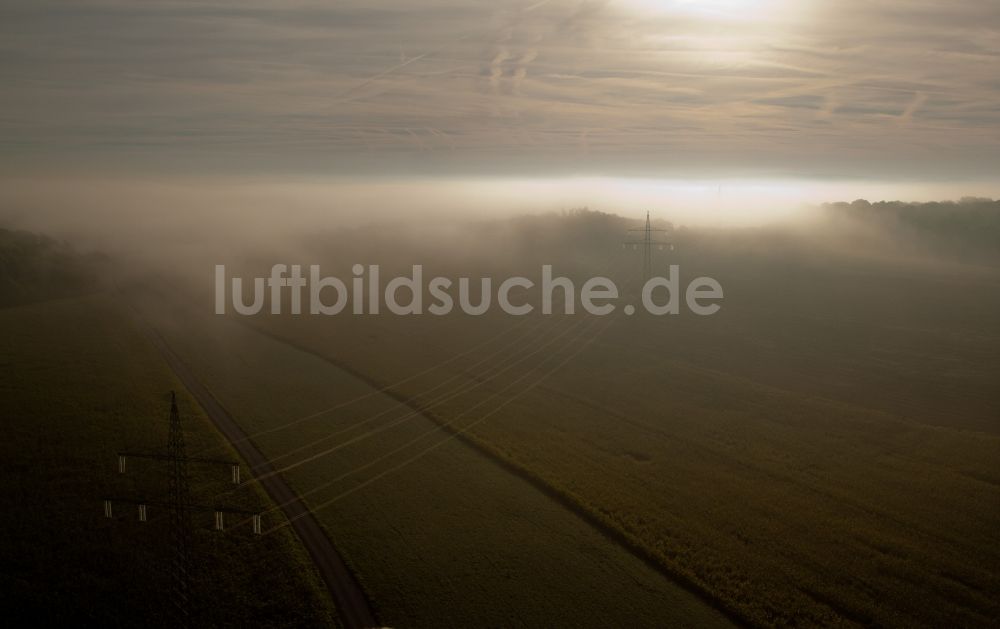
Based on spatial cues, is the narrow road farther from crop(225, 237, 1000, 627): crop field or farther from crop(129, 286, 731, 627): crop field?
crop(225, 237, 1000, 627): crop field

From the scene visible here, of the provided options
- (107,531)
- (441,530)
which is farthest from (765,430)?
(107,531)

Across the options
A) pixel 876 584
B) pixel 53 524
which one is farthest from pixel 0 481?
pixel 876 584

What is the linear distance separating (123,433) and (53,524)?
45.9ft

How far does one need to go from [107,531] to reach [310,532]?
1069 cm

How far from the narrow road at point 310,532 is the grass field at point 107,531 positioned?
0.69 meters

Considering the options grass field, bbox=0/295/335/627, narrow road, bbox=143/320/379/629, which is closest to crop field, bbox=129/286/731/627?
narrow road, bbox=143/320/379/629

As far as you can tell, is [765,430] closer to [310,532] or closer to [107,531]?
[310,532]

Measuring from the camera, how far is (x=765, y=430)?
47.3 metres

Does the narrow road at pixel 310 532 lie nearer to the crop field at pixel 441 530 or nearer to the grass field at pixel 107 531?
the crop field at pixel 441 530

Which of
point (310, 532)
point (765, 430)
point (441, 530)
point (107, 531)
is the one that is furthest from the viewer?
point (765, 430)

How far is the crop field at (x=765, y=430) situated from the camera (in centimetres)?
2869

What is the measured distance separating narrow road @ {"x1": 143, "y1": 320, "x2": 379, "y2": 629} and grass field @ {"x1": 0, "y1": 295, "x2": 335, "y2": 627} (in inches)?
27.2

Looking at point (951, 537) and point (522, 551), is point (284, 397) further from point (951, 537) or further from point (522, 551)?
point (951, 537)

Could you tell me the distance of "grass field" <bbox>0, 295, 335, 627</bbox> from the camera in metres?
25.8
